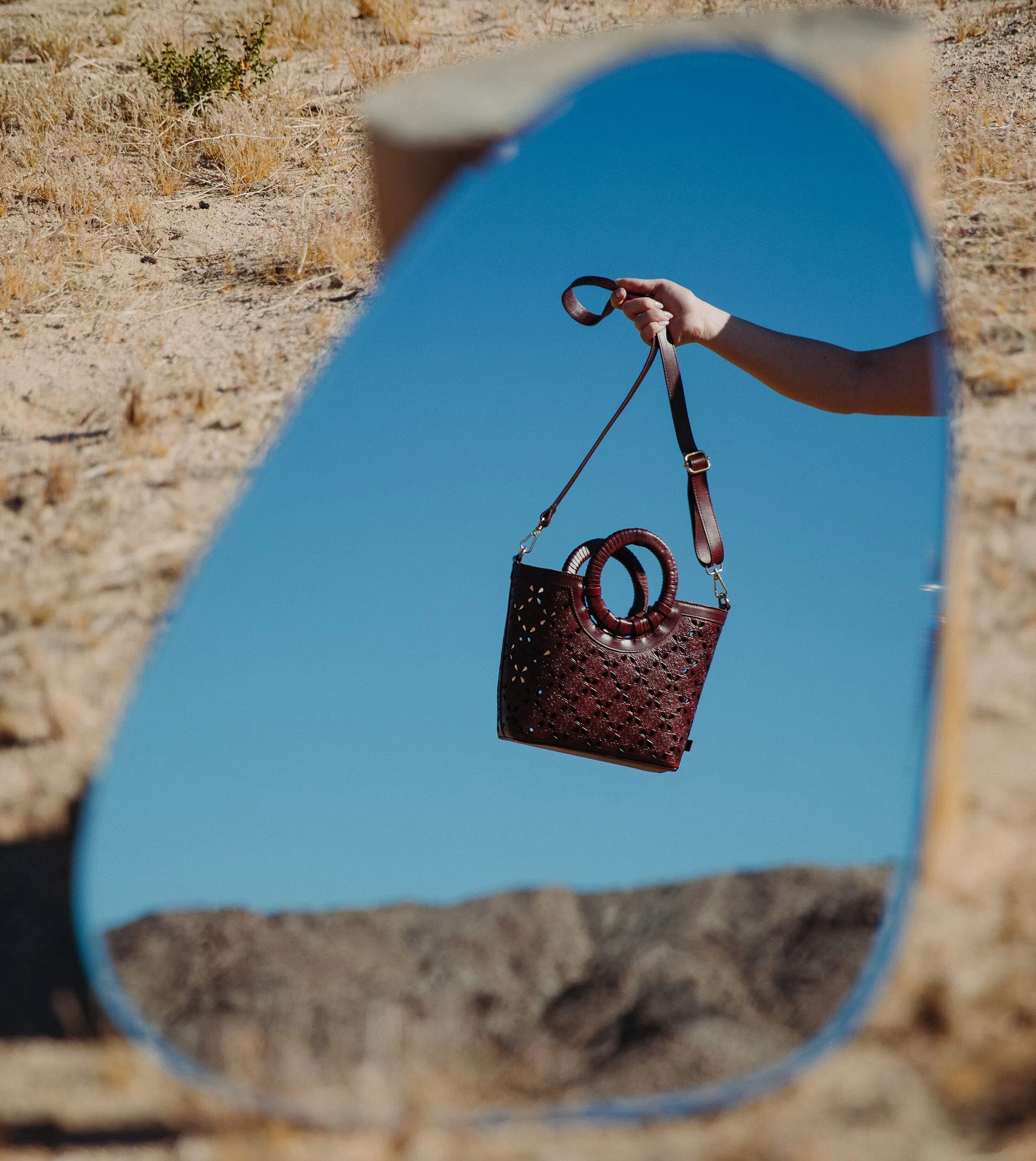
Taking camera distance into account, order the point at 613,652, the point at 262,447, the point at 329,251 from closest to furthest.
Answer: the point at 613,652 → the point at 262,447 → the point at 329,251

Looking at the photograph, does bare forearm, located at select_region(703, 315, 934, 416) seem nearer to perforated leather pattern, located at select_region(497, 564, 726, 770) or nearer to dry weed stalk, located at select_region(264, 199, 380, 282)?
perforated leather pattern, located at select_region(497, 564, 726, 770)

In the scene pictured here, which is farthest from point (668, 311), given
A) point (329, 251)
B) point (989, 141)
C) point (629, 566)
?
point (989, 141)

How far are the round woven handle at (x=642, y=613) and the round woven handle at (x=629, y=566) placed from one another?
1cm

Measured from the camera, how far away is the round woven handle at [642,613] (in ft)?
4.30

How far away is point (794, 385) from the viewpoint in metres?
1.35

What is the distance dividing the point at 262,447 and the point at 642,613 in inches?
29.1

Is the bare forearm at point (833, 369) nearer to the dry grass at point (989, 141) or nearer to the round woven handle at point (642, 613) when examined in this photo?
the round woven handle at point (642, 613)

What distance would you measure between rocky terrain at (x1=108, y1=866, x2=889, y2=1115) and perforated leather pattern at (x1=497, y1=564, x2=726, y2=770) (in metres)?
0.24

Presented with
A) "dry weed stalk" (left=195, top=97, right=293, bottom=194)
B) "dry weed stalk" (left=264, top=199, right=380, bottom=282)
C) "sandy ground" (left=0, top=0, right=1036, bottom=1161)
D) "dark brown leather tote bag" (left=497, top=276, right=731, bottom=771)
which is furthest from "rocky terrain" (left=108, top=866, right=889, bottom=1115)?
"dry weed stalk" (left=195, top=97, right=293, bottom=194)

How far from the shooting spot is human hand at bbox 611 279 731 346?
1.37m

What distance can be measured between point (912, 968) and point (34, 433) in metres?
2.09

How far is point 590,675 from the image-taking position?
1310 millimetres

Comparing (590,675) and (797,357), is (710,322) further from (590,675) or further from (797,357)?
(590,675)

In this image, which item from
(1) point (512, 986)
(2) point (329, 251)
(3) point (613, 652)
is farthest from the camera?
(2) point (329, 251)
